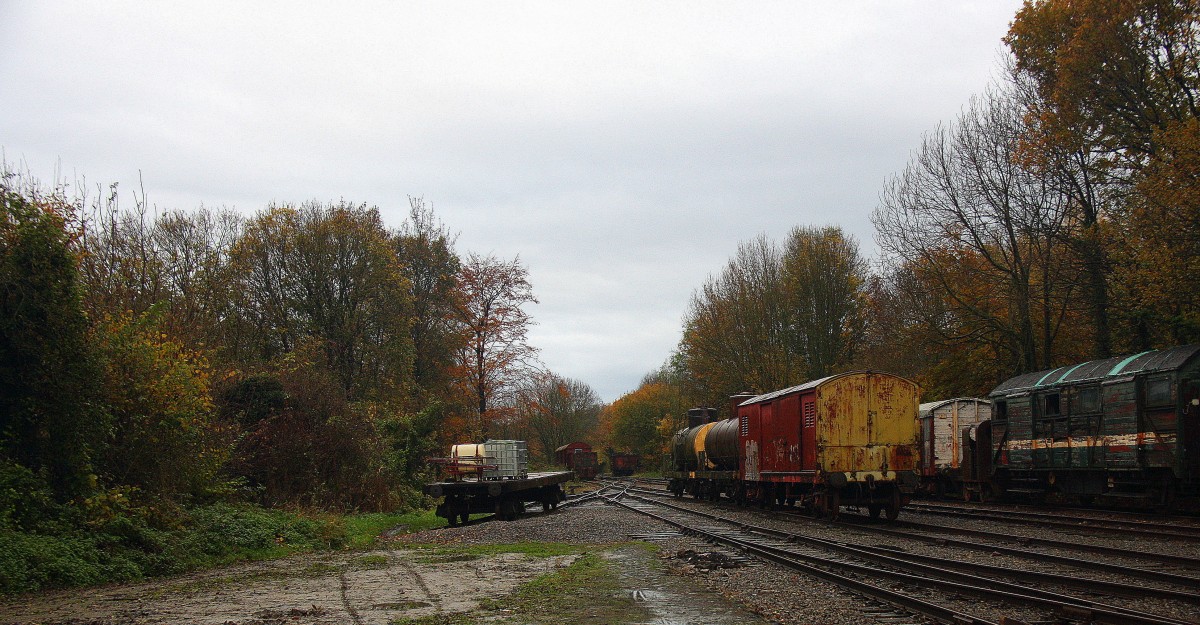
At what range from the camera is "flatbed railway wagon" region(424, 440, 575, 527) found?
2142 cm

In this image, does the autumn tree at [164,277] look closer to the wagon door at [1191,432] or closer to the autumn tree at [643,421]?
the wagon door at [1191,432]

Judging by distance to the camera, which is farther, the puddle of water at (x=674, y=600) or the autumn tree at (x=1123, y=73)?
the autumn tree at (x=1123, y=73)

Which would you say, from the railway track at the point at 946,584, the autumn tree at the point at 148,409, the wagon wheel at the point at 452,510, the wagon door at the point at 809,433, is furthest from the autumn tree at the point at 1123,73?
the autumn tree at the point at 148,409

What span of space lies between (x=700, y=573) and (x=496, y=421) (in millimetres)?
30501

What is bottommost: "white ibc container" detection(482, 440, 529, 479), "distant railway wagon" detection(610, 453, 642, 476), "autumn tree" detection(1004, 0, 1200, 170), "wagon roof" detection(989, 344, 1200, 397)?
"distant railway wagon" detection(610, 453, 642, 476)

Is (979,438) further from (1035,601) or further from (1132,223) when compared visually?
(1035,601)

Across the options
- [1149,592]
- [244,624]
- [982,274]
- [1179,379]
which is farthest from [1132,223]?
[244,624]

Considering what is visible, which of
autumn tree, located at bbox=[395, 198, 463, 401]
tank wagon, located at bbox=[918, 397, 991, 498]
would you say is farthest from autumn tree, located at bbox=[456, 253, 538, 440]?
tank wagon, located at bbox=[918, 397, 991, 498]

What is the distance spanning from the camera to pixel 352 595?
9.55m

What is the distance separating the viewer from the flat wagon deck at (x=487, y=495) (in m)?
21.3

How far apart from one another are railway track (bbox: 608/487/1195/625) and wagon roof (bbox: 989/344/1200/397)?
846 centimetres

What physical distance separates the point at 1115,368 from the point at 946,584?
1207 cm

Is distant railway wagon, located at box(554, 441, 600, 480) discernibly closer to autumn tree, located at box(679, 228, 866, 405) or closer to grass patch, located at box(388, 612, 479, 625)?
autumn tree, located at box(679, 228, 866, 405)

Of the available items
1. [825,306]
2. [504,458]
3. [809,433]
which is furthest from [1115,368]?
[825,306]
